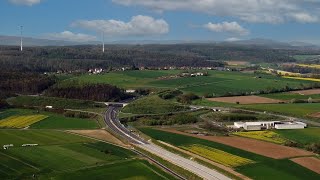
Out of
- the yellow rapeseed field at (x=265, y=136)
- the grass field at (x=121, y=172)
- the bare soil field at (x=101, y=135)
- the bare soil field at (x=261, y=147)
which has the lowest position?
the bare soil field at (x=101, y=135)

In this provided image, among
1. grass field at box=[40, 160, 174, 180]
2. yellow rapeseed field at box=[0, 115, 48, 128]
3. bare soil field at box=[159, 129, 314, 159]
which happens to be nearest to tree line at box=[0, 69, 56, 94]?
yellow rapeseed field at box=[0, 115, 48, 128]

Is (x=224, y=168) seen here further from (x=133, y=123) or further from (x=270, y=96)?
(x=270, y=96)

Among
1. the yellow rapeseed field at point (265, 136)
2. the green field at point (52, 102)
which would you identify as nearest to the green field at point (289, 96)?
the green field at point (52, 102)

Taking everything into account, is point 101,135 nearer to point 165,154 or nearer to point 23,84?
point 165,154

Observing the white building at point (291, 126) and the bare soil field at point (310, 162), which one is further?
the white building at point (291, 126)

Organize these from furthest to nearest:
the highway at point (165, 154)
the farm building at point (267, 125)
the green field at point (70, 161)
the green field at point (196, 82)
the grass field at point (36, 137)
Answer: the green field at point (196, 82) < the farm building at point (267, 125) < the grass field at point (36, 137) < the highway at point (165, 154) < the green field at point (70, 161)

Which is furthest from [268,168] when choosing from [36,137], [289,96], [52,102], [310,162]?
[289,96]

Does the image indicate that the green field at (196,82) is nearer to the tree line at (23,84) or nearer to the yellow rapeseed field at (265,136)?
the tree line at (23,84)

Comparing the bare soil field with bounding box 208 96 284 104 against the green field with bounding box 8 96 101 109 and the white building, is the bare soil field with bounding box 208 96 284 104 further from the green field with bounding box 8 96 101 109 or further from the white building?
the white building
